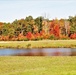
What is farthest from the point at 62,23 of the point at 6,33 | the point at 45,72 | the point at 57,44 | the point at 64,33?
the point at 45,72

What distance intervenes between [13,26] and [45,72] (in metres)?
92.8

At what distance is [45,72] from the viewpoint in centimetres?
1847

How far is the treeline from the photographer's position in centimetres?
10091

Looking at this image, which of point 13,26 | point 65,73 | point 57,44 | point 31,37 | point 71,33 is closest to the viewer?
point 65,73

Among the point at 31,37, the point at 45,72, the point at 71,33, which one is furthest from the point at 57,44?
the point at 45,72

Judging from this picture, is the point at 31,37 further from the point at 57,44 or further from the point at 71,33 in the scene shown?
the point at 57,44

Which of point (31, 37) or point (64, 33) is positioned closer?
point (31, 37)

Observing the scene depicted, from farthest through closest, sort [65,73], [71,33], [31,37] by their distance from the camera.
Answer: [71,33]
[31,37]
[65,73]

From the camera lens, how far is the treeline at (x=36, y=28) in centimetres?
10091

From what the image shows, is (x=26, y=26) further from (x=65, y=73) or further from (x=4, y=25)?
(x=65, y=73)

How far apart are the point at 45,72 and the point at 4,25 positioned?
95.0 meters

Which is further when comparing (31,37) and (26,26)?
(26,26)

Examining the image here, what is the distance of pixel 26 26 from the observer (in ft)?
356

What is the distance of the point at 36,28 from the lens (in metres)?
108
